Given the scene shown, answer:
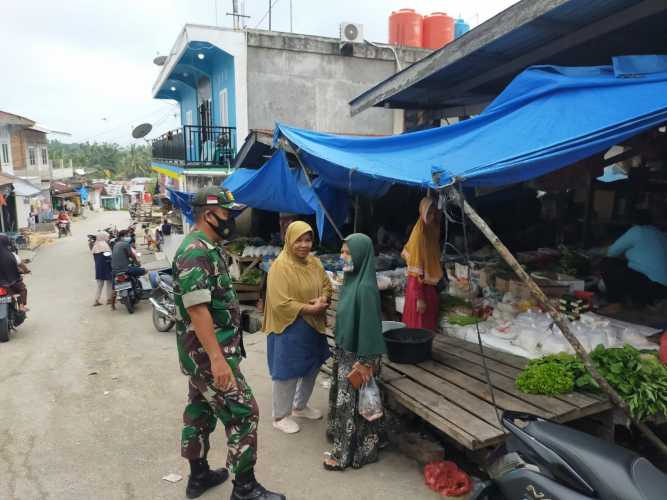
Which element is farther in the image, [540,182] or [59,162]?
[59,162]

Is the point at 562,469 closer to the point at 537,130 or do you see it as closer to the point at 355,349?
the point at 355,349

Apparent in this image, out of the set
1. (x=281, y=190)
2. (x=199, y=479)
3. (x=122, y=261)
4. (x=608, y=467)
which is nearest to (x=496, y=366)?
(x=608, y=467)

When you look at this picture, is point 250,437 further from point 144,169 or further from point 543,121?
point 144,169

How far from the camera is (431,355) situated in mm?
4199

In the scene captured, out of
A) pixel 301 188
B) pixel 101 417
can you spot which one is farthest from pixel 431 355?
pixel 101 417

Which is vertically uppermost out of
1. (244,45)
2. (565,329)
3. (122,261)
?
(244,45)

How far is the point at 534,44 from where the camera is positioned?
16.0 feet

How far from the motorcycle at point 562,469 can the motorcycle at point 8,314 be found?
7771mm

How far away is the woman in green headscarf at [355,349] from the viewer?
3389 millimetres

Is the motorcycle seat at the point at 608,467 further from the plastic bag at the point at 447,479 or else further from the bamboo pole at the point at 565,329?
the plastic bag at the point at 447,479

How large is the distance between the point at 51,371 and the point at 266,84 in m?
8.61

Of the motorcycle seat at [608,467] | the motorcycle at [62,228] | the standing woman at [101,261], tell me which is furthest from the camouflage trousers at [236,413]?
the motorcycle at [62,228]

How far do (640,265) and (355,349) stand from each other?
3.08 meters

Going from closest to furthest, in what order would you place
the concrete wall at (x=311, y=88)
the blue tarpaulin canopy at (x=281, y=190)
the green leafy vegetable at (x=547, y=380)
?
the green leafy vegetable at (x=547, y=380)
the blue tarpaulin canopy at (x=281, y=190)
the concrete wall at (x=311, y=88)
